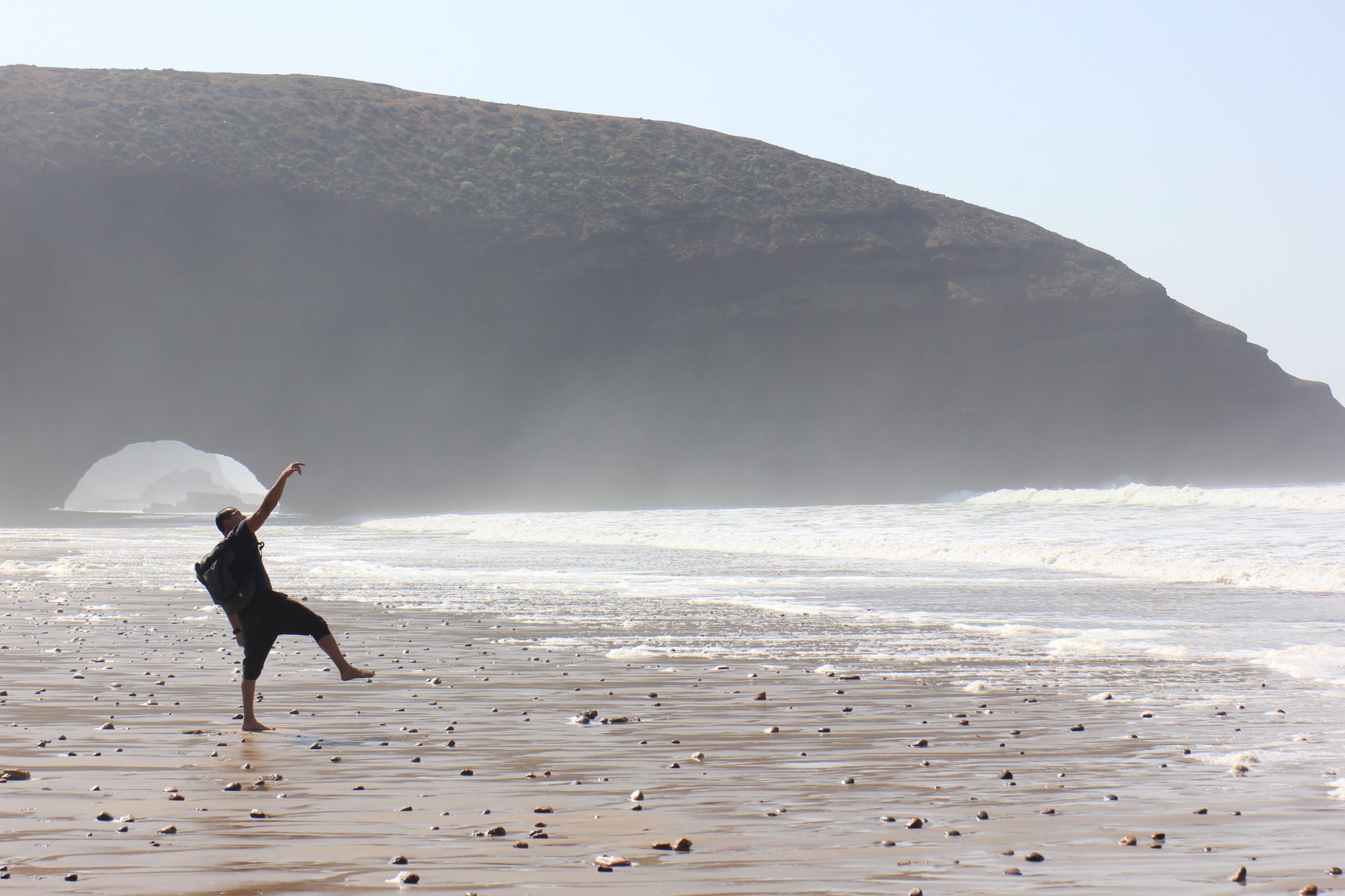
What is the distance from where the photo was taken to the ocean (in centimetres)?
854

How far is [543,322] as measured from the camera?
2493 inches

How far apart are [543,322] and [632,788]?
58937mm

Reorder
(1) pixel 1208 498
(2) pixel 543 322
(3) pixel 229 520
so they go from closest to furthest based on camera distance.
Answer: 1. (3) pixel 229 520
2. (1) pixel 1208 498
3. (2) pixel 543 322

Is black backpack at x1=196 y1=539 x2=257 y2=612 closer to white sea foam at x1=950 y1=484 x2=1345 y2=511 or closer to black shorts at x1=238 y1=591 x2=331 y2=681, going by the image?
black shorts at x1=238 y1=591 x2=331 y2=681

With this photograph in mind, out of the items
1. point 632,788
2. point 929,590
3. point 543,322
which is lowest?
point 632,788

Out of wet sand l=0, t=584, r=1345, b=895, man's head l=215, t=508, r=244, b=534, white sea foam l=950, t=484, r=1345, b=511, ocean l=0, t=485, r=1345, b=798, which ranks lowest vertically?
wet sand l=0, t=584, r=1345, b=895

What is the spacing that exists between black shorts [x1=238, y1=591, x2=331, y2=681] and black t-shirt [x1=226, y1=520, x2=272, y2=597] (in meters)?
0.06

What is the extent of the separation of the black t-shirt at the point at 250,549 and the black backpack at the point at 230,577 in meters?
0.03

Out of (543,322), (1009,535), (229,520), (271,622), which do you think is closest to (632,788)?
(271,622)

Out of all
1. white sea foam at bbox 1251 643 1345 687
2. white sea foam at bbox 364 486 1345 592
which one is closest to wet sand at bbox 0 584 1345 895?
white sea foam at bbox 1251 643 1345 687

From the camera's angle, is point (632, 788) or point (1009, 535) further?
point (1009, 535)

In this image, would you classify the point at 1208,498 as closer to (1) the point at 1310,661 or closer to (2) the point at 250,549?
(1) the point at 1310,661

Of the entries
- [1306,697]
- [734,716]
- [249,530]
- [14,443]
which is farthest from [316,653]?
[14,443]

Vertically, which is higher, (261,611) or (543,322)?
(543,322)
